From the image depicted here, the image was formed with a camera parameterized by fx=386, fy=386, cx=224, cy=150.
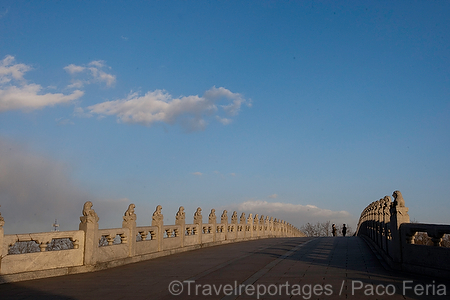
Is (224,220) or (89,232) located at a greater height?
(89,232)

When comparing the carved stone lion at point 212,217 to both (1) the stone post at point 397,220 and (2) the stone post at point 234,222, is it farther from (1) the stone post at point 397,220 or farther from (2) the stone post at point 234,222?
(1) the stone post at point 397,220

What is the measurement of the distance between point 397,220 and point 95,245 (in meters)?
9.07

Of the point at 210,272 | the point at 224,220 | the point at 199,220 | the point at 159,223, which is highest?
the point at 159,223

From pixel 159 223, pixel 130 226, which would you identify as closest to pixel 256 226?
pixel 159 223

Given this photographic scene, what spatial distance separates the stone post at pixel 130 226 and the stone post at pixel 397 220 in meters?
8.68

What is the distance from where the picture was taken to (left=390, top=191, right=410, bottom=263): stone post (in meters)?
10.7

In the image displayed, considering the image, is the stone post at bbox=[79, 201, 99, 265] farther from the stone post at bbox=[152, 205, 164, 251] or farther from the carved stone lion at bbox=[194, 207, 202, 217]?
the carved stone lion at bbox=[194, 207, 202, 217]

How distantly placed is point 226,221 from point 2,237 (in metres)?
16.7

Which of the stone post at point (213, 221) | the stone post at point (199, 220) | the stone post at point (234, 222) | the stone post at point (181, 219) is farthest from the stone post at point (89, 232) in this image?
the stone post at point (234, 222)

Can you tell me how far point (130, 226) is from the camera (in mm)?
14180

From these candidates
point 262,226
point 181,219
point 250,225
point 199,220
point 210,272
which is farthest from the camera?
point 262,226

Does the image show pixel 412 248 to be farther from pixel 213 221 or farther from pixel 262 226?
pixel 262 226

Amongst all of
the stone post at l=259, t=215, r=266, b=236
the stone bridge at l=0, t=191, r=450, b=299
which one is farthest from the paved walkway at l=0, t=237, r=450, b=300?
the stone post at l=259, t=215, r=266, b=236

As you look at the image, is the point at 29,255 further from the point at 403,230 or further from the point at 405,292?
the point at 403,230
